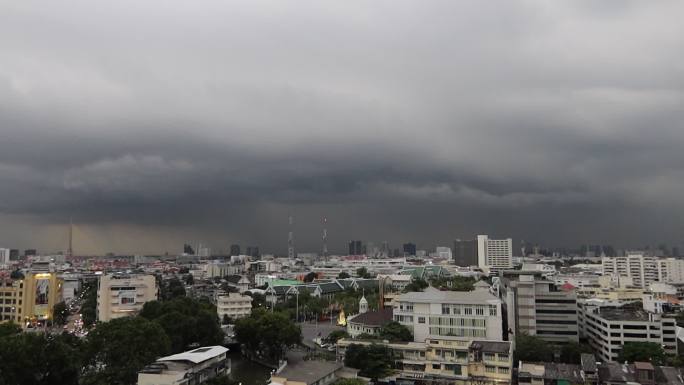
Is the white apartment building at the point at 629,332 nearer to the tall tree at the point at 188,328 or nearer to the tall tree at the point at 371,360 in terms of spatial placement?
the tall tree at the point at 371,360

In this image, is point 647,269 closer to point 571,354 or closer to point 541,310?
point 541,310

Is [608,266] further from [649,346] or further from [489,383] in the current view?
[489,383]

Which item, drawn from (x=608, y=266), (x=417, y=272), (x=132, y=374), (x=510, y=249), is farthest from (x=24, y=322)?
(x=510, y=249)

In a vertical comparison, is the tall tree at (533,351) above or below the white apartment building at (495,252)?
below

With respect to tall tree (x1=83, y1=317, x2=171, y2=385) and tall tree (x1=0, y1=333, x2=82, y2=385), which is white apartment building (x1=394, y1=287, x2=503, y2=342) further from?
tall tree (x1=0, y1=333, x2=82, y2=385)

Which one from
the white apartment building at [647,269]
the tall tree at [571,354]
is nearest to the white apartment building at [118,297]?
the tall tree at [571,354]

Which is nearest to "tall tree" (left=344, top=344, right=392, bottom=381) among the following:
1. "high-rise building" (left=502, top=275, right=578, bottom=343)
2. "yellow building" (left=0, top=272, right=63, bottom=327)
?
"high-rise building" (left=502, top=275, right=578, bottom=343)

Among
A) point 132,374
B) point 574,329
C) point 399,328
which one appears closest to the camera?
point 132,374
